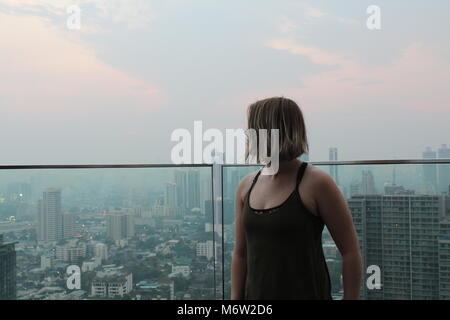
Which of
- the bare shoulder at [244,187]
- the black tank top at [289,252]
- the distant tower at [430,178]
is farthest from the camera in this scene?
the distant tower at [430,178]

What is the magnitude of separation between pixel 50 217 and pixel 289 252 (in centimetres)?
227

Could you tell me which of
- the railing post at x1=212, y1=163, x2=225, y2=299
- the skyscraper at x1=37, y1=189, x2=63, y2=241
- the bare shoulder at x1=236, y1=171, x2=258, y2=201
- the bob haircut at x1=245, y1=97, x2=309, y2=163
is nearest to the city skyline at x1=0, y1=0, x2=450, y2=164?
the skyscraper at x1=37, y1=189, x2=63, y2=241

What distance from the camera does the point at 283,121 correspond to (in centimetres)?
96

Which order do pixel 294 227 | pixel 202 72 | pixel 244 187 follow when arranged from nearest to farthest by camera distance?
pixel 294 227 → pixel 244 187 → pixel 202 72

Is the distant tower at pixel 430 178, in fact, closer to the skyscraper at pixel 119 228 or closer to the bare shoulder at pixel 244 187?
the bare shoulder at pixel 244 187

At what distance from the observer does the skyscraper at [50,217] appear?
277 centimetres

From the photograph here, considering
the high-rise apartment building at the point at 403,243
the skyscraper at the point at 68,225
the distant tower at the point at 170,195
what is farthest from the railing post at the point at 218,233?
the skyscraper at the point at 68,225

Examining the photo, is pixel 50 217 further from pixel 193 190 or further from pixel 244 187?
pixel 244 187

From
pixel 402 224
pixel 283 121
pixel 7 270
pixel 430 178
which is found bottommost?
pixel 7 270

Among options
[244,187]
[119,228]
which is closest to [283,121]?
[244,187]

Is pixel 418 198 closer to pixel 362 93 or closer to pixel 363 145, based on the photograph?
pixel 363 145

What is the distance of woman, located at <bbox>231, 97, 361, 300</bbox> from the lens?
930mm

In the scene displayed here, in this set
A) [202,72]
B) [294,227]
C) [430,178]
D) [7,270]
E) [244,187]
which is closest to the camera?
[294,227]

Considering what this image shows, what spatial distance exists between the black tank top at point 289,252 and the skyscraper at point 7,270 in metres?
2.30
